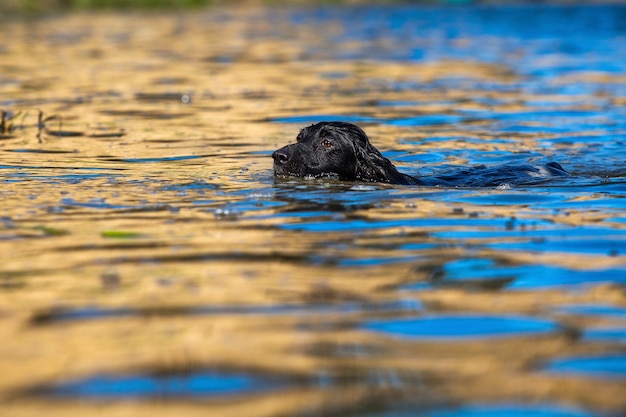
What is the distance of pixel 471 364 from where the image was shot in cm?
405

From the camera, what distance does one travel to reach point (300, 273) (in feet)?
18.2

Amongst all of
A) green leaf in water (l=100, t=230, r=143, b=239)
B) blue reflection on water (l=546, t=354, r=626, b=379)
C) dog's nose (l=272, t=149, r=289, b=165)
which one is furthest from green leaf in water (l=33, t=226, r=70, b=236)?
blue reflection on water (l=546, t=354, r=626, b=379)

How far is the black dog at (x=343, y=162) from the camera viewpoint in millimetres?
9609

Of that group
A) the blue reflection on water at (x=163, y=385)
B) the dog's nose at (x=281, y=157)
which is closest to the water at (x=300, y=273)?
the blue reflection on water at (x=163, y=385)

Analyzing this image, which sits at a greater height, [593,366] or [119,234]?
[119,234]

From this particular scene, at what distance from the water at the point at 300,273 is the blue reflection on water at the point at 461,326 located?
1cm

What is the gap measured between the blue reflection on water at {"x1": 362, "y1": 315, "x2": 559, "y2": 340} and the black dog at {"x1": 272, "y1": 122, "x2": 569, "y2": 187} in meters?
4.95

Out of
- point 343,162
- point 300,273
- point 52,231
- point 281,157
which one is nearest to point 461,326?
point 300,273

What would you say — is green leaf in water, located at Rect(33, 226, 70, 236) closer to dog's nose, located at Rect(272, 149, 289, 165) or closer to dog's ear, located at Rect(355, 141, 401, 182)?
dog's nose, located at Rect(272, 149, 289, 165)

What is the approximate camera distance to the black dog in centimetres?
961

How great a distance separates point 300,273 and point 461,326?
1.24 m

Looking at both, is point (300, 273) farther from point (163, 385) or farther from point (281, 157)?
point (281, 157)

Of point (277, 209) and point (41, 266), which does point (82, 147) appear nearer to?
point (277, 209)

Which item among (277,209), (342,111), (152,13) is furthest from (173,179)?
(152,13)
